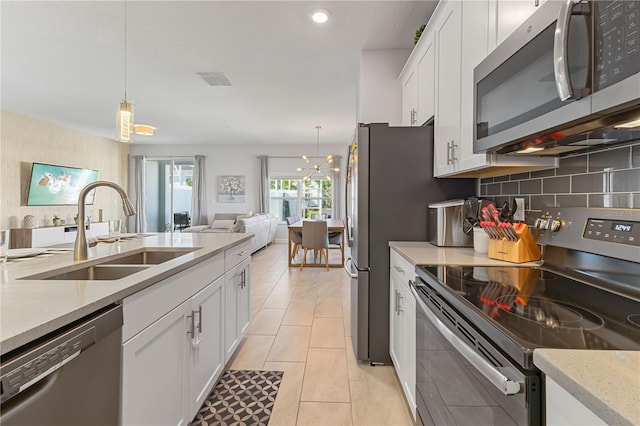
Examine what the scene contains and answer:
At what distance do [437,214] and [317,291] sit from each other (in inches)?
98.6

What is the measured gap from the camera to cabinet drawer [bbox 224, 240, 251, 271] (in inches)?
86.2

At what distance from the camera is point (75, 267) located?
1450mm

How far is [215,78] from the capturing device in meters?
4.20

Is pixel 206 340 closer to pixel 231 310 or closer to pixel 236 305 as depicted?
pixel 231 310

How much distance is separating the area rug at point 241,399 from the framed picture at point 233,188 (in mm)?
7105

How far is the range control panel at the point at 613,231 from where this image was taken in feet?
3.54

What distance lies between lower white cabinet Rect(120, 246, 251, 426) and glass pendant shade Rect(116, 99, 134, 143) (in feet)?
3.71

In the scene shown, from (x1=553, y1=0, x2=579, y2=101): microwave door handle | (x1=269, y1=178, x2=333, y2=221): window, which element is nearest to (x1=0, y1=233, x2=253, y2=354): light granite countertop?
(x1=553, y1=0, x2=579, y2=101): microwave door handle

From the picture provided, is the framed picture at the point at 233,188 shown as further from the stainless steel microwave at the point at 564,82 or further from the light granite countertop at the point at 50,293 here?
the stainless steel microwave at the point at 564,82

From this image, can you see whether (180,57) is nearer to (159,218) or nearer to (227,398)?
(227,398)

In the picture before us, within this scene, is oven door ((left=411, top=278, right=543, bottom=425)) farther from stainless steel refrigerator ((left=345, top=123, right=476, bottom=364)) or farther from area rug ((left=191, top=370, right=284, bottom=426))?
area rug ((left=191, top=370, right=284, bottom=426))

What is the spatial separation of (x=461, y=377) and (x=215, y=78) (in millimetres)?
4248

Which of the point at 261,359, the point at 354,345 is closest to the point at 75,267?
the point at 261,359

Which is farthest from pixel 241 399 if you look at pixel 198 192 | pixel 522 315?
pixel 198 192
